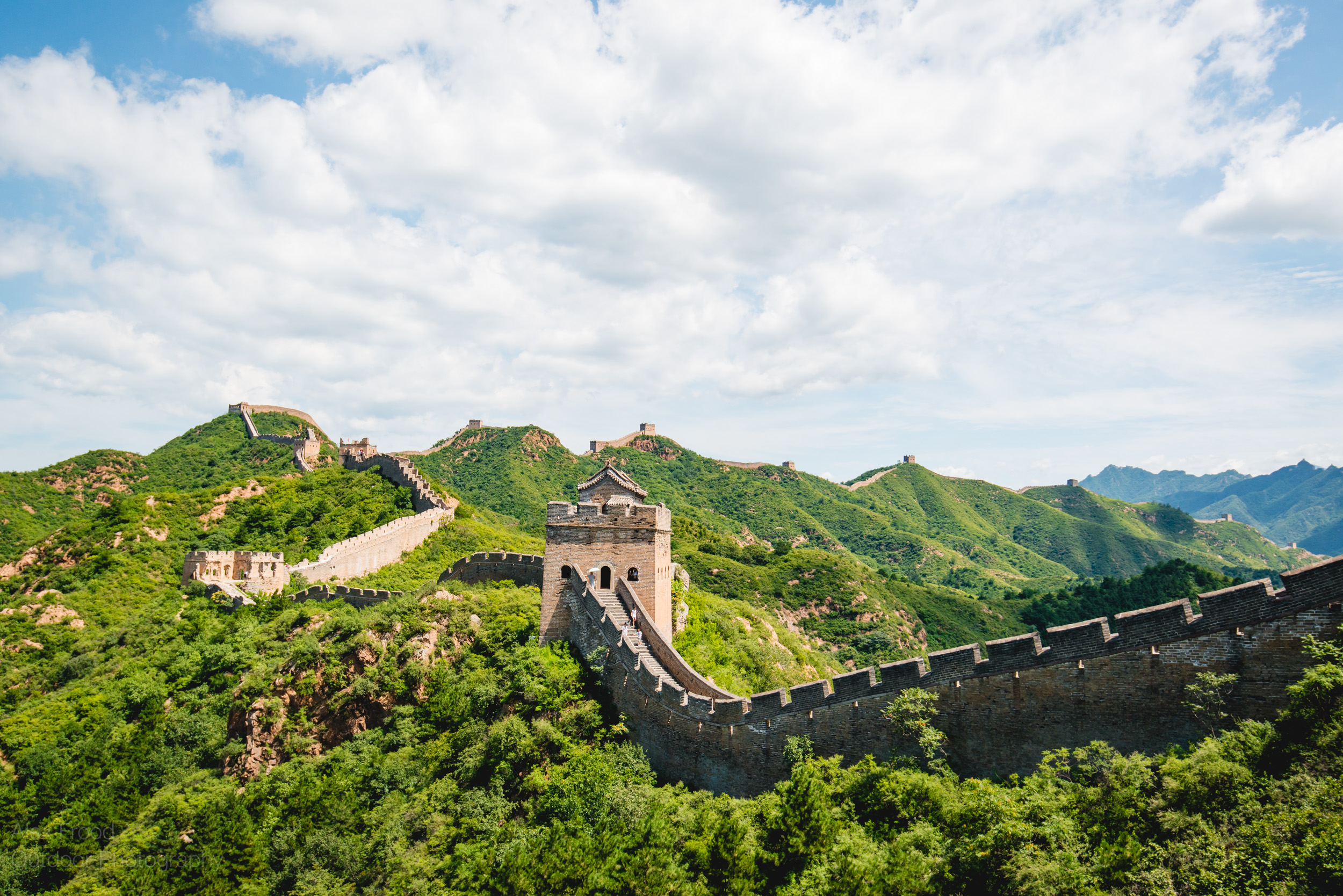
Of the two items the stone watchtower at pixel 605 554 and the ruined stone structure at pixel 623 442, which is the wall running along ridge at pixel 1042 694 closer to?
the stone watchtower at pixel 605 554

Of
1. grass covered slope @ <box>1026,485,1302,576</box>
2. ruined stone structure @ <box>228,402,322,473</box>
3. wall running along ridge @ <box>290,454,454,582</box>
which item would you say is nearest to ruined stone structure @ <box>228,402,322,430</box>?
ruined stone structure @ <box>228,402,322,473</box>

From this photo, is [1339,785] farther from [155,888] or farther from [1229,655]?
[155,888]

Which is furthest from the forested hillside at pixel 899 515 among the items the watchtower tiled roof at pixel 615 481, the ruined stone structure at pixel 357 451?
the watchtower tiled roof at pixel 615 481

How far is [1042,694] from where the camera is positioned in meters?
12.9

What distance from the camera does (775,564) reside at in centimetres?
7344

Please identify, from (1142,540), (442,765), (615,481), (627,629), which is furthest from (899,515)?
(442,765)

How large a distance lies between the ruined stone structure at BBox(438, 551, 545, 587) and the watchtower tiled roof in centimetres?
693

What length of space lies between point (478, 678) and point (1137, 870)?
18722mm

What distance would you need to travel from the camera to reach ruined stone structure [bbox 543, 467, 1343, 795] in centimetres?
1095

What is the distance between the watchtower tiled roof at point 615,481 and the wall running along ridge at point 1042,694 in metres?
8.97

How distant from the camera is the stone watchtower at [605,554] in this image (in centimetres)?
2319

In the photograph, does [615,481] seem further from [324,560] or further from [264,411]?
[264,411]

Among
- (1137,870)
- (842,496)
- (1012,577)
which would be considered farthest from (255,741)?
(842,496)

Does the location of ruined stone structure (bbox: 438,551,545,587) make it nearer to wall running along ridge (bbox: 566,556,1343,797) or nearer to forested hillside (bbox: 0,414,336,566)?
wall running along ridge (bbox: 566,556,1343,797)
